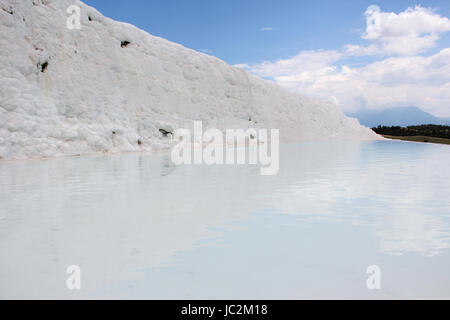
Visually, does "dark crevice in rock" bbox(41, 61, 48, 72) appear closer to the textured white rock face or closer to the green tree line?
the textured white rock face

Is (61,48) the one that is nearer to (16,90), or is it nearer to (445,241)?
(16,90)

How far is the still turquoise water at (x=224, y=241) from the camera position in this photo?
10.8 feet

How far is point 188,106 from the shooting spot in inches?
1147

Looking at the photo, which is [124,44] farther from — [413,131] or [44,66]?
[413,131]

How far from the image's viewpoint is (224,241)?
4.57 metres

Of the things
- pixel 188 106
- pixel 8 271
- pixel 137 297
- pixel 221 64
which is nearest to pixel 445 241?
pixel 137 297

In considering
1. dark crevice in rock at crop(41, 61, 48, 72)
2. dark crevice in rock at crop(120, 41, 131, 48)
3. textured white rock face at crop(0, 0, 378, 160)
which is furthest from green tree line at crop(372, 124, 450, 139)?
dark crevice in rock at crop(41, 61, 48, 72)

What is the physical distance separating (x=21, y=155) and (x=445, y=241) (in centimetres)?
1568

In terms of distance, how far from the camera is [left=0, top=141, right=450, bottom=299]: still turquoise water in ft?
10.8

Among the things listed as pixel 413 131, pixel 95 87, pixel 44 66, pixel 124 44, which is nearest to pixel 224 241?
pixel 44 66

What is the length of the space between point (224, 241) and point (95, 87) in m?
18.9

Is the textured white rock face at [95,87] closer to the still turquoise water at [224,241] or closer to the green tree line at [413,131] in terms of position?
the still turquoise water at [224,241]

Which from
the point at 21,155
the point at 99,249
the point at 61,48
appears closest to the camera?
the point at 99,249

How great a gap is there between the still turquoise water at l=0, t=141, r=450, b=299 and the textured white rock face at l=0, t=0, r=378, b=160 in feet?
29.0
